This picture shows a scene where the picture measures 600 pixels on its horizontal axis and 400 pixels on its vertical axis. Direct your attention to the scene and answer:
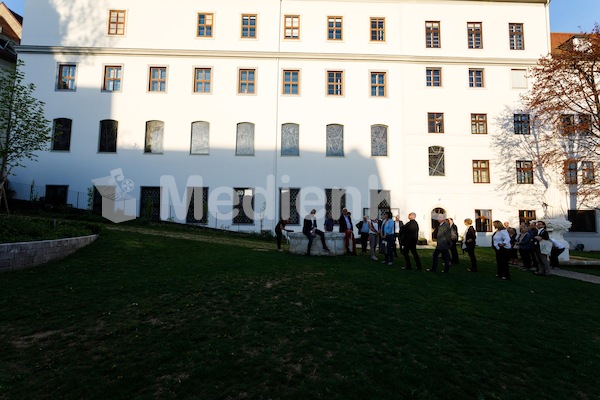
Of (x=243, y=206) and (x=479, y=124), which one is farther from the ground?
(x=479, y=124)

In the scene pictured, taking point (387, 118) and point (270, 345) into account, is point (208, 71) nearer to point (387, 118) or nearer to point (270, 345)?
point (387, 118)

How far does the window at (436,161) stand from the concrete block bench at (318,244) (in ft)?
47.1

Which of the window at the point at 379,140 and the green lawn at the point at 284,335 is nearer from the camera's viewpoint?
the green lawn at the point at 284,335

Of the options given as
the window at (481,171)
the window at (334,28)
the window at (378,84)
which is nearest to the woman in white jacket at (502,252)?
the window at (481,171)

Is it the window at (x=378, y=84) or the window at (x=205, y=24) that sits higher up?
the window at (x=205, y=24)

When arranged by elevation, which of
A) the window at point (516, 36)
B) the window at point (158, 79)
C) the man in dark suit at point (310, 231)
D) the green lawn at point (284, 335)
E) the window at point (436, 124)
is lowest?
the green lawn at point (284, 335)

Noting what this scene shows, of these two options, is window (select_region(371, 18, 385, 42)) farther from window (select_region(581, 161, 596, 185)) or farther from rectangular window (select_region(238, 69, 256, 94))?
window (select_region(581, 161, 596, 185))

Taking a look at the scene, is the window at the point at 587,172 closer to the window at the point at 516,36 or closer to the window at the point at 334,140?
the window at the point at 516,36

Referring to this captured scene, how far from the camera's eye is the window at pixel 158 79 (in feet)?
80.8

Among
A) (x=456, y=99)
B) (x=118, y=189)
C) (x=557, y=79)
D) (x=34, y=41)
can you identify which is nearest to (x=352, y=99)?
(x=456, y=99)

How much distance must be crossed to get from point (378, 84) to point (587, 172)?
56.9 ft

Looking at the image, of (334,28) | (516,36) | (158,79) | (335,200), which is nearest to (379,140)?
(335,200)

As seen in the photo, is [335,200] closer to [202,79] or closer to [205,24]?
[202,79]

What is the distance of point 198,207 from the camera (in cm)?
2358
